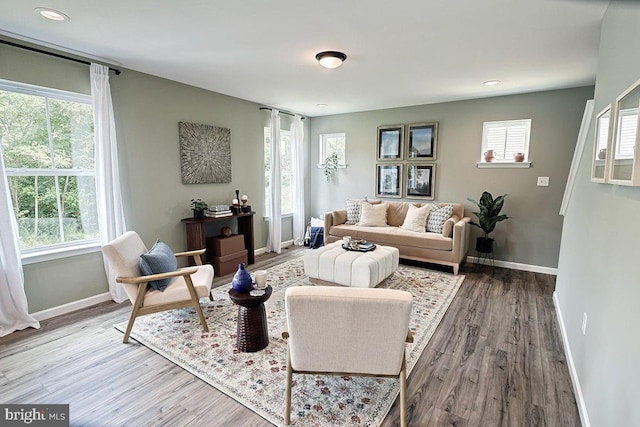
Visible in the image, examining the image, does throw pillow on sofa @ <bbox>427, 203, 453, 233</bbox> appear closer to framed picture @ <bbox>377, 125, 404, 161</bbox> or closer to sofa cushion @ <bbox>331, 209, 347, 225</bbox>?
framed picture @ <bbox>377, 125, 404, 161</bbox>

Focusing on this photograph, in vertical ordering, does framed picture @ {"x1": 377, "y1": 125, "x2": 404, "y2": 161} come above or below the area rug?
above

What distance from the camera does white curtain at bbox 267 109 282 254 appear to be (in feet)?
17.1

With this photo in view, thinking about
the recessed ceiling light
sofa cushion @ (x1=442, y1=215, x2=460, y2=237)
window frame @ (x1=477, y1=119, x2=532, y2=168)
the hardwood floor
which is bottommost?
the hardwood floor

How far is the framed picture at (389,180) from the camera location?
5.42 metres

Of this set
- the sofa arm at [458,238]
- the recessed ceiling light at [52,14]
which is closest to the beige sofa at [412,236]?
the sofa arm at [458,238]

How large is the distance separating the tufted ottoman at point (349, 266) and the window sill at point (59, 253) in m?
2.31

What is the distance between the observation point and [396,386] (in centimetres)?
203

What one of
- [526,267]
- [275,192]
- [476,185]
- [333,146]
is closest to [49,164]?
[275,192]

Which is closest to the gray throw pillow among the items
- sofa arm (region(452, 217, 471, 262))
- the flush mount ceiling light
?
the flush mount ceiling light

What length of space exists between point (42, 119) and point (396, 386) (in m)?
3.83

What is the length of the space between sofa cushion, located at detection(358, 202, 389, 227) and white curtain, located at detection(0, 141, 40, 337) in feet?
13.7

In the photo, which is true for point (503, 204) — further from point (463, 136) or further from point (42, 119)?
point (42, 119)

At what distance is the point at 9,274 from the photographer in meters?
2.61

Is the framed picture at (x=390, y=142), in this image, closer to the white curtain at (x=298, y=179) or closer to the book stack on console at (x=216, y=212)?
the white curtain at (x=298, y=179)
